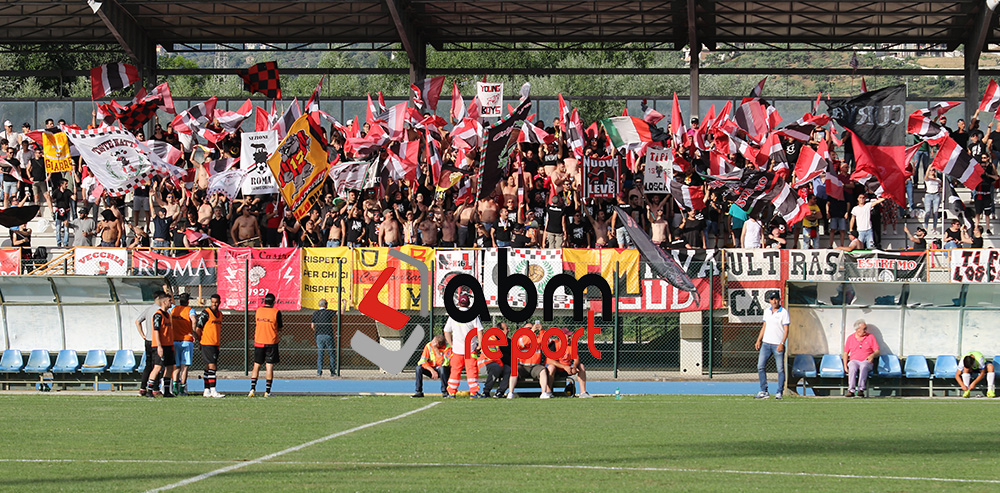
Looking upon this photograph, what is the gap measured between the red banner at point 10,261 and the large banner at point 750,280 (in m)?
15.6

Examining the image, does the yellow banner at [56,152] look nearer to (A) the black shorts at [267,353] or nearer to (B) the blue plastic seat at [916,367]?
(A) the black shorts at [267,353]

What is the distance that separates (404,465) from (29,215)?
1986cm

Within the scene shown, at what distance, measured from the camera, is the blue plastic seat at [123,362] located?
2148cm

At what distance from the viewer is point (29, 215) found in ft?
84.4

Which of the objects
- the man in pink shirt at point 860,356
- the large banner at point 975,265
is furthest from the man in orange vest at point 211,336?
the large banner at point 975,265

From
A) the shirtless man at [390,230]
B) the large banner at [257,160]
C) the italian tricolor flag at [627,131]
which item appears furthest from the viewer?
the italian tricolor flag at [627,131]

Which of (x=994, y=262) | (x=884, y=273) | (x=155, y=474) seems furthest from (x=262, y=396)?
(x=994, y=262)

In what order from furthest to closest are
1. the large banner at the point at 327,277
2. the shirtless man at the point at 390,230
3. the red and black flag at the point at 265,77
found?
the red and black flag at the point at 265,77 → the shirtless man at the point at 390,230 → the large banner at the point at 327,277

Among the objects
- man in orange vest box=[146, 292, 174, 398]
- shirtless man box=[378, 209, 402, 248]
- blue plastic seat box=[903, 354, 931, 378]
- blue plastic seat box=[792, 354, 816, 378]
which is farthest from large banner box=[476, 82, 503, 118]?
blue plastic seat box=[903, 354, 931, 378]

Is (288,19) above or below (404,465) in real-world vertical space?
above

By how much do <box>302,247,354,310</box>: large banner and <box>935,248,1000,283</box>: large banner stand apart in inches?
497

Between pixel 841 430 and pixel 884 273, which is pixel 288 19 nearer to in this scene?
pixel 884 273

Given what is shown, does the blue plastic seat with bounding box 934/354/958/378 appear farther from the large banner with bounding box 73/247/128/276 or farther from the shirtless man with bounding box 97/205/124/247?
the shirtless man with bounding box 97/205/124/247

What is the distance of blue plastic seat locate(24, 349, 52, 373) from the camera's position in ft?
72.2
